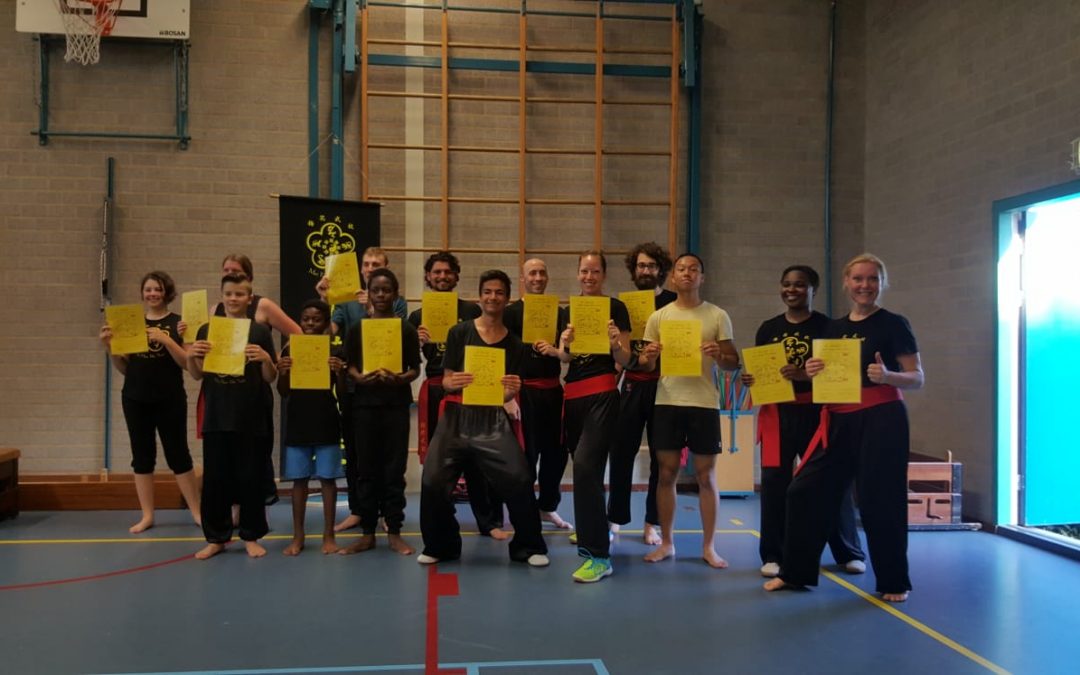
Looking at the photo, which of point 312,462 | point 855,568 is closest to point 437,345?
point 312,462

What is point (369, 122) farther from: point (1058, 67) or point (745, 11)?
point (1058, 67)

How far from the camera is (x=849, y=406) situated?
11.3ft

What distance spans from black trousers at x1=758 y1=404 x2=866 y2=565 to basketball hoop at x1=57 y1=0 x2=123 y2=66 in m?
5.55

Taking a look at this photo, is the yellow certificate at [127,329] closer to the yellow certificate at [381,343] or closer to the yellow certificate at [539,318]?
the yellow certificate at [381,343]

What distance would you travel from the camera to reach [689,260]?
377 centimetres

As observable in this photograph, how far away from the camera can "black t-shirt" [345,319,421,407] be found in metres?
3.88

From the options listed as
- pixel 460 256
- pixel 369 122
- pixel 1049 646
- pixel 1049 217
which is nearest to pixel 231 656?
pixel 1049 646

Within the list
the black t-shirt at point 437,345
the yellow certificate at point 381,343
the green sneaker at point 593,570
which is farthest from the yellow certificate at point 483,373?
the green sneaker at point 593,570

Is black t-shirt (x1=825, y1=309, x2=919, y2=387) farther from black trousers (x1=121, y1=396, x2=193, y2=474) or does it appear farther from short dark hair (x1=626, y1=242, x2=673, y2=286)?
black trousers (x1=121, y1=396, x2=193, y2=474)

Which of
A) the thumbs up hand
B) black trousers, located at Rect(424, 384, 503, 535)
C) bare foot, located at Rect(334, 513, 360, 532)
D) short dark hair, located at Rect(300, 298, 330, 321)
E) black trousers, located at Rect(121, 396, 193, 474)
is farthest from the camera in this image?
bare foot, located at Rect(334, 513, 360, 532)

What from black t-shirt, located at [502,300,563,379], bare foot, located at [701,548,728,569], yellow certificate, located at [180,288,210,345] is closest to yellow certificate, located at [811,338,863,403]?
bare foot, located at [701,548,728,569]

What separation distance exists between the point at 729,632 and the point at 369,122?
15.6ft

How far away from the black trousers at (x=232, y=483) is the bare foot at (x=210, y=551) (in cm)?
3

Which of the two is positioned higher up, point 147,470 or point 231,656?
point 147,470
